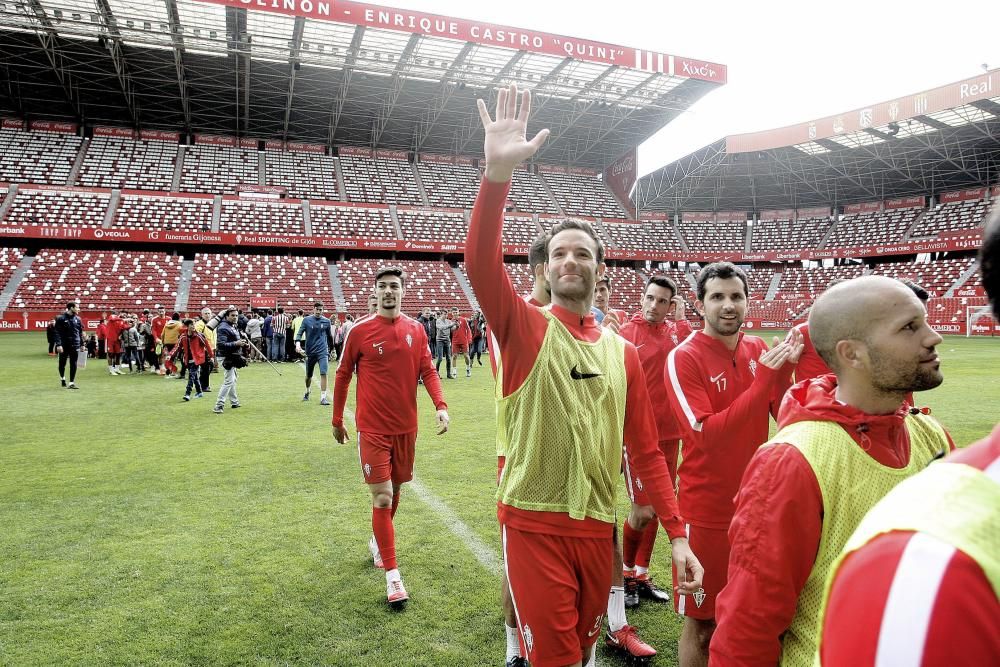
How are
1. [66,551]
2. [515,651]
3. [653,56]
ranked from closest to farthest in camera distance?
[515,651] < [66,551] < [653,56]

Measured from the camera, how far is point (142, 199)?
37625 mm

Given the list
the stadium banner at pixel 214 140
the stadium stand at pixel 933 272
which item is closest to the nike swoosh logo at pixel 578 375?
the stadium stand at pixel 933 272

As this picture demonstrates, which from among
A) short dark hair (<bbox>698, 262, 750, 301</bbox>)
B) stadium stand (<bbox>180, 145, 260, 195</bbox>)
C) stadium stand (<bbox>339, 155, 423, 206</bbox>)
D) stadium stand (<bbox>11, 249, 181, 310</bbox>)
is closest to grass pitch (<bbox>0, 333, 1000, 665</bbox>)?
short dark hair (<bbox>698, 262, 750, 301</bbox>)

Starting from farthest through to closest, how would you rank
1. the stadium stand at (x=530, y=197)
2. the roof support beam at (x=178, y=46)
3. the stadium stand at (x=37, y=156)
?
the stadium stand at (x=530, y=197)
the stadium stand at (x=37, y=156)
the roof support beam at (x=178, y=46)

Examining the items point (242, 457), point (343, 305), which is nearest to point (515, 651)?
point (242, 457)

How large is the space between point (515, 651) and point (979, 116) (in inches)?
1723

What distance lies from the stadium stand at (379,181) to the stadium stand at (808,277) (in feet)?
98.3

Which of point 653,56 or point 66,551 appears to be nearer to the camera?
point 66,551

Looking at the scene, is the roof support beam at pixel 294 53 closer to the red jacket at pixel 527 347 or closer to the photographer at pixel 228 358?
the photographer at pixel 228 358

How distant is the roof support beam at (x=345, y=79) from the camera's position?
30.9 meters

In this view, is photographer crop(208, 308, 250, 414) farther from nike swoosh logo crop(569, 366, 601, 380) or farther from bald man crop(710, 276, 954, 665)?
bald man crop(710, 276, 954, 665)

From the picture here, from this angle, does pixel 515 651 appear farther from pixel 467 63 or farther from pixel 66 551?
pixel 467 63

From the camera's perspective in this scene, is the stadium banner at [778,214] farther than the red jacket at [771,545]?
Yes

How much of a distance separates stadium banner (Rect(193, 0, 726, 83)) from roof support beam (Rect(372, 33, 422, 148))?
1262 mm
